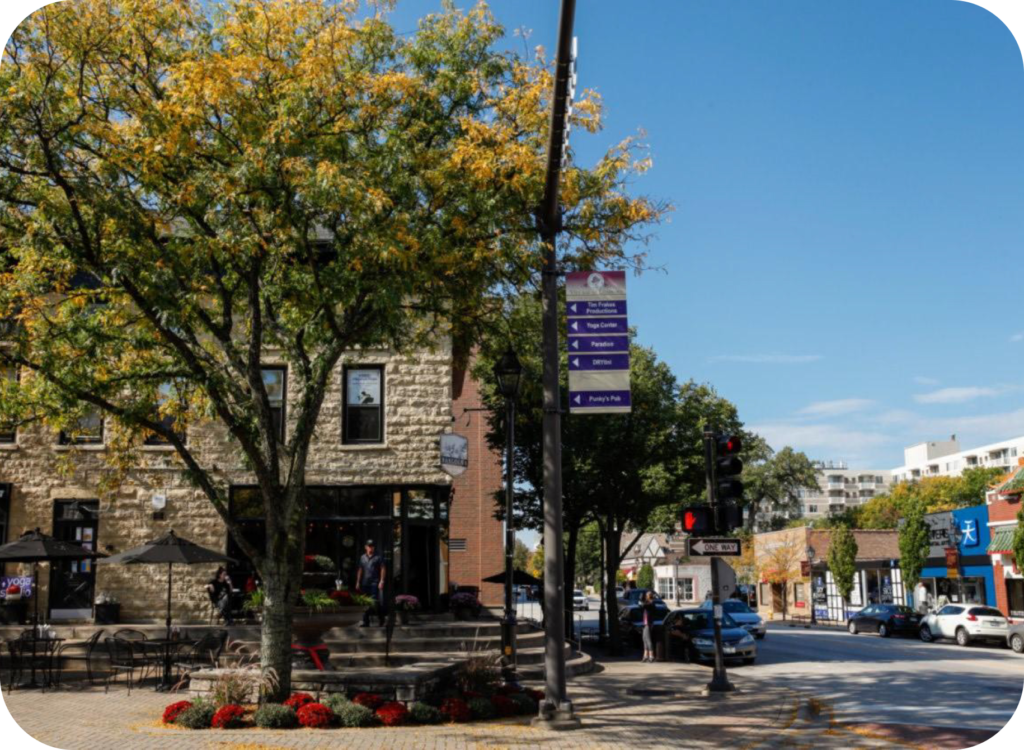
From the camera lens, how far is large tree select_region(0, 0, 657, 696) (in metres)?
12.6

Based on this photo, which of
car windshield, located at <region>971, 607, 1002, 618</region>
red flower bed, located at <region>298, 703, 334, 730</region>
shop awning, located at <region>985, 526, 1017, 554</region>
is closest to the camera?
red flower bed, located at <region>298, 703, 334, 730</region>

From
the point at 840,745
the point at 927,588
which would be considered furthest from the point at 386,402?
the point at 927,588

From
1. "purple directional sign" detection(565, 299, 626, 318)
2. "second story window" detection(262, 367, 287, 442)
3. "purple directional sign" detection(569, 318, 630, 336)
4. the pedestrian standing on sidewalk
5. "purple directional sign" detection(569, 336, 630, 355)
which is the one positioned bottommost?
the pedestrian standing on sidewalk

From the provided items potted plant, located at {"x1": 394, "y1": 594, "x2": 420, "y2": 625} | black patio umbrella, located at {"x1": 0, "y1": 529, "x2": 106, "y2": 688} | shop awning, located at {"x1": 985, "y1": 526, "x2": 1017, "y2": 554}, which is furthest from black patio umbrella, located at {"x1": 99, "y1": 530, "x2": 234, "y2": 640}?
shop awning, located at {"x1": 985, "y1": 526, "x2": 1017, "y2": 554}

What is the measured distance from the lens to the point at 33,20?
480 inches

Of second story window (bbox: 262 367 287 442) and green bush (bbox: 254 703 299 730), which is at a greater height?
second story window (bbox: 262 367 287 442)

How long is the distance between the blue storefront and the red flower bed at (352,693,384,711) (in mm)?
37933

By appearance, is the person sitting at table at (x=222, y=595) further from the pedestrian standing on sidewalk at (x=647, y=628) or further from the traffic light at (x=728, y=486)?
the traffic light at (x=728, y=486)

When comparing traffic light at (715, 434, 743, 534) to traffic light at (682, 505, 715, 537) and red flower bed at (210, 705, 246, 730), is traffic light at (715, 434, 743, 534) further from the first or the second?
red flower bed at (210, 705, 246, 730)

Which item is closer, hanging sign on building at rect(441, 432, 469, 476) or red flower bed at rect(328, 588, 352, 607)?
red flower bed at rect(328, 588, 352, 607)

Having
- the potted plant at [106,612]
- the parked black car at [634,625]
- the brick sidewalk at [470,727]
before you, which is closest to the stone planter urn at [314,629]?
the brick sidewalk at [470,727]

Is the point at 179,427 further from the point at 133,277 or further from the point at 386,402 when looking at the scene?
the point at 386,402

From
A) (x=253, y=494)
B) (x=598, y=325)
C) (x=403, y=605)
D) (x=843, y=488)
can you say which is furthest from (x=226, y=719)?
(x=843, y=488)

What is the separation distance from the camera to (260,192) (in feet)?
42.6
